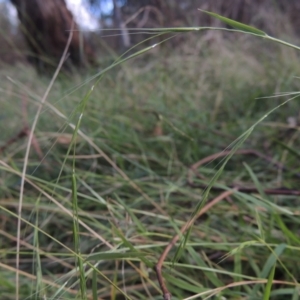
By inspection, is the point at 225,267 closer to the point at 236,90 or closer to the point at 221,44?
the point at 236,90

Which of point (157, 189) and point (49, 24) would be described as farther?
point (49, 24)

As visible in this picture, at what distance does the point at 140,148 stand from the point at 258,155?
30 cm

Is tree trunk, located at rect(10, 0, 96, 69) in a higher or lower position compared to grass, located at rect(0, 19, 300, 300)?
higher

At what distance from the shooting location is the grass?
60 cm

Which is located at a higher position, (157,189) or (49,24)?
(49,24)

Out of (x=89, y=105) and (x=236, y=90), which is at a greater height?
(x=89, y=105)

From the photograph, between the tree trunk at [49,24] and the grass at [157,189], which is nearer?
the grass at [157,189]

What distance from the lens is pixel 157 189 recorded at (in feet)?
3.29

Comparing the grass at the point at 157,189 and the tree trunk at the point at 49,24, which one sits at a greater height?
the tree trunk at the point at 49,24

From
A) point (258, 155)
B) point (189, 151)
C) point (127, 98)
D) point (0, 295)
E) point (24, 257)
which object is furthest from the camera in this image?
point (127, 98)

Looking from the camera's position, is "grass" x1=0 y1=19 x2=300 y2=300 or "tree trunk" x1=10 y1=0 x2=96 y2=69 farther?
"tree trunk" x1=10 y1=0 x2=96 y2=69

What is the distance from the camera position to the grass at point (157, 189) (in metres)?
0.60

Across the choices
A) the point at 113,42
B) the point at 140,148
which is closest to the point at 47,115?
the point at 140,148

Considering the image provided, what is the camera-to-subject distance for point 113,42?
394 cm
